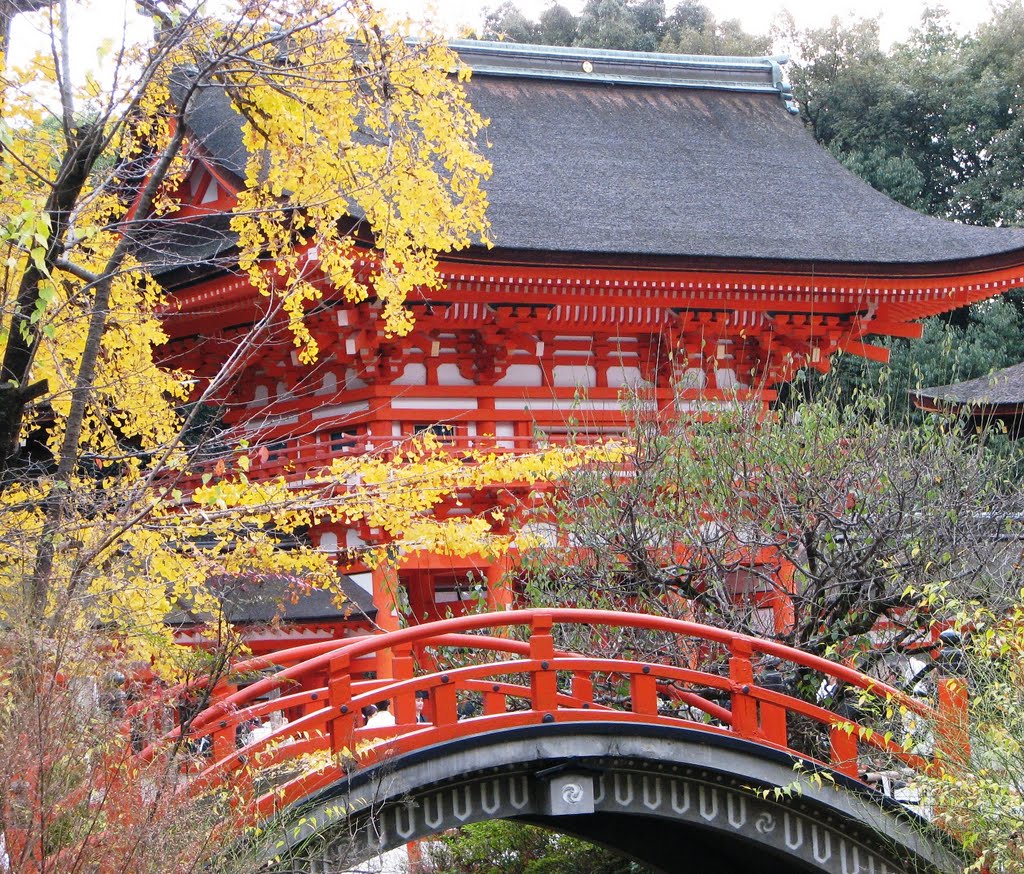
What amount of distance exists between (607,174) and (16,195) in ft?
37.3

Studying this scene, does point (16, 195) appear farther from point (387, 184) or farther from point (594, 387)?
point (594, 387)

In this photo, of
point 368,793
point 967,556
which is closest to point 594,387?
point 967,556

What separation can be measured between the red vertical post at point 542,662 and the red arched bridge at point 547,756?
11 mm

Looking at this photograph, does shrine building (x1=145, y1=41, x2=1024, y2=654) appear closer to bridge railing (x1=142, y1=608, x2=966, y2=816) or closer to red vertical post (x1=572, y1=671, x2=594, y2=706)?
red vertical post (x1=572, y1=671, x2=594, y2=706)

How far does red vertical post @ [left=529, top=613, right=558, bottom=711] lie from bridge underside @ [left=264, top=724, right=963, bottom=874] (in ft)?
0.54

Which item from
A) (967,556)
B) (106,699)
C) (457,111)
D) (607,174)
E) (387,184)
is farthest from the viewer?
(607,174)

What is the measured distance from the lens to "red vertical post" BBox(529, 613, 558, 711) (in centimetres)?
706

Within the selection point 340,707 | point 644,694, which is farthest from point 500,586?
point 340,707

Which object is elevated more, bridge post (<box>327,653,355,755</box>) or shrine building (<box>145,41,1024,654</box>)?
shrine building (<box>145,41,1024,654</box>)

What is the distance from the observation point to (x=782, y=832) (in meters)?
7.83

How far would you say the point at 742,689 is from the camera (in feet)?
24.6

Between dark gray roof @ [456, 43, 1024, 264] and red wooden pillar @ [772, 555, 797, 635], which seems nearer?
red wooden pillar @ [772, 555, 797, 635]

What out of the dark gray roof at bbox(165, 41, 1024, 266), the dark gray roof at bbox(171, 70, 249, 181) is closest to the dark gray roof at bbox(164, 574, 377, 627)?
the dark gray roof at bbox(165, 41, 1024, 266)

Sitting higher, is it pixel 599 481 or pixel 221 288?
pixel 221 288
